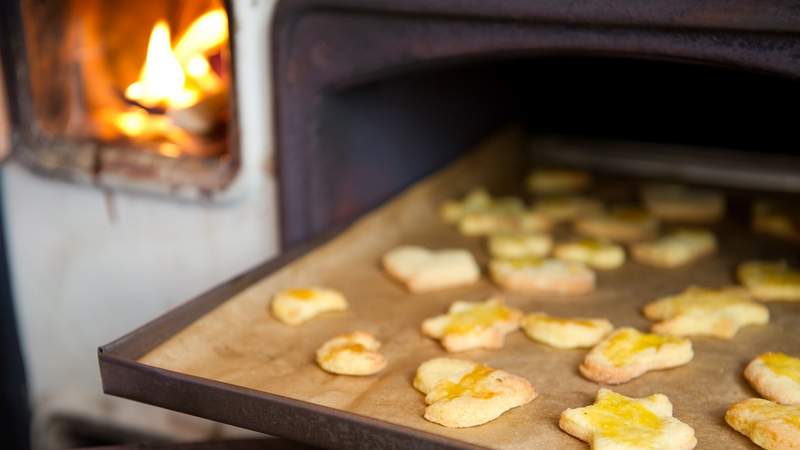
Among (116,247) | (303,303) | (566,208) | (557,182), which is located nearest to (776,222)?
(566,208)

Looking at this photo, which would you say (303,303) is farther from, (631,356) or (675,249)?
(675,249)

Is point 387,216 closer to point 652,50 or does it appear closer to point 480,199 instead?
point 480,199

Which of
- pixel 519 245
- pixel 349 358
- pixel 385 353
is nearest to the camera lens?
pixel 349 358

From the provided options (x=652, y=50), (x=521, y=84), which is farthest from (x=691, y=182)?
→ (x=652, y=50)

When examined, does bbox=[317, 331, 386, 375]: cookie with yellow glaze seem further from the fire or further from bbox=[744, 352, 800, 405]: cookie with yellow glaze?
the fire

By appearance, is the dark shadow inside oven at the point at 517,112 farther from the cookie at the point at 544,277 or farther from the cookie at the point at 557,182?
the cookie at the point at 544,277
